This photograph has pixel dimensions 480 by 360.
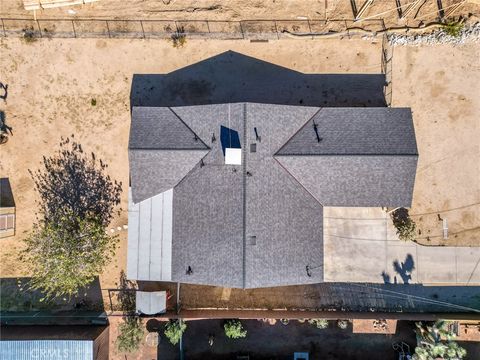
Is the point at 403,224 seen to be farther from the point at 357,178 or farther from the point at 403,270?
the point at 357,178

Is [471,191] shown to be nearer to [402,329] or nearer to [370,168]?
[370,168]

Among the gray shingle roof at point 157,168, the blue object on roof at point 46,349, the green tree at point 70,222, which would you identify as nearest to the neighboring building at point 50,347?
the blue object on roof at point 46,349

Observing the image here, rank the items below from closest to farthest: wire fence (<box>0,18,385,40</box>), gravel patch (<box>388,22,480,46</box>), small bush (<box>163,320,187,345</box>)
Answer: small bush (<box>163,320,187,345</box>)
gravel patch (<box>388,22,480,46</box>)
wire fence (<box>0,18,385,40</box>)

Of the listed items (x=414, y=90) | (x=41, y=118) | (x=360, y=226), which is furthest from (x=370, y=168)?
(x=41, y=118)

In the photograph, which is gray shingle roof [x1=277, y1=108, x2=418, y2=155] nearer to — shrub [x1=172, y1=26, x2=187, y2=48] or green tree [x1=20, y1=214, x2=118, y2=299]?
shrub [x1=172, y1=26, x2=187, y2=48]

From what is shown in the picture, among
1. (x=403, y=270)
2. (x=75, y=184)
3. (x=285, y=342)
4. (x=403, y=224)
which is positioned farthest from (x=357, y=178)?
(x=75, y=184)

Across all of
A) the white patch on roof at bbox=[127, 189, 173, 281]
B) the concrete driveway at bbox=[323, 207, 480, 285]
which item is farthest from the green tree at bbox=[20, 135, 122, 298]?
the concrete driveway at bbox=[323, 207, 480, 285]
